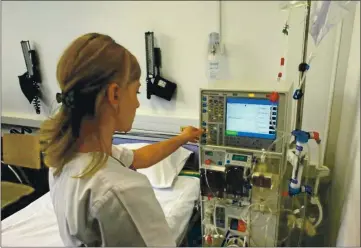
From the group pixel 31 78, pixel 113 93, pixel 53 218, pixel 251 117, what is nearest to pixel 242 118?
pixel 251 117

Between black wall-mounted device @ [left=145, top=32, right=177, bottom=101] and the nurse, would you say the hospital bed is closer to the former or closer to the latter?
black wall-mounted device @ [left=145, top=32, right=177, bottom=101]

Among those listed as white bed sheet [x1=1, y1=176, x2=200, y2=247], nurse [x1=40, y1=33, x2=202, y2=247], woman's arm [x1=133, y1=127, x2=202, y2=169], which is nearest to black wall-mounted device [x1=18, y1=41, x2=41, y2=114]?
white bed sheet [x1=1, y1=176, x2=200, y2=247]

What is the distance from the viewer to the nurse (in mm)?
707

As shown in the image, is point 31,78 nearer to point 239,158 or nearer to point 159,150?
point 159,150

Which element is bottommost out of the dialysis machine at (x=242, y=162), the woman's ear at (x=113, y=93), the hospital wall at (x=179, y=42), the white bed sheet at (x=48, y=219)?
the white bed sheet at (x=48, y=219)

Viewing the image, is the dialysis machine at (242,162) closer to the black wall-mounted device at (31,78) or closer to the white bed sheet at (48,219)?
the white bed sheet at (48,219)

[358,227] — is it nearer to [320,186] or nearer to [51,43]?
[320,186]

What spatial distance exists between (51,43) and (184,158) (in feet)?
4.38

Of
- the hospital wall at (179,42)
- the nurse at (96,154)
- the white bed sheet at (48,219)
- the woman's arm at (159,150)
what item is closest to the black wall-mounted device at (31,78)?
the hospital wall at (179,42)

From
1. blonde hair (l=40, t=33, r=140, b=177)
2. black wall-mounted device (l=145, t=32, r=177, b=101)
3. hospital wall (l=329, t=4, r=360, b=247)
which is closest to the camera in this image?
hospital wall (l=329, t=4, r=360, b=247)

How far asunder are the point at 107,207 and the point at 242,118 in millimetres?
741

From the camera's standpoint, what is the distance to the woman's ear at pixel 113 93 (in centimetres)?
72

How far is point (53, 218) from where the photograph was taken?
5.33 feet

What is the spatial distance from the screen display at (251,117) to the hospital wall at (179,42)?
0.11 metres
